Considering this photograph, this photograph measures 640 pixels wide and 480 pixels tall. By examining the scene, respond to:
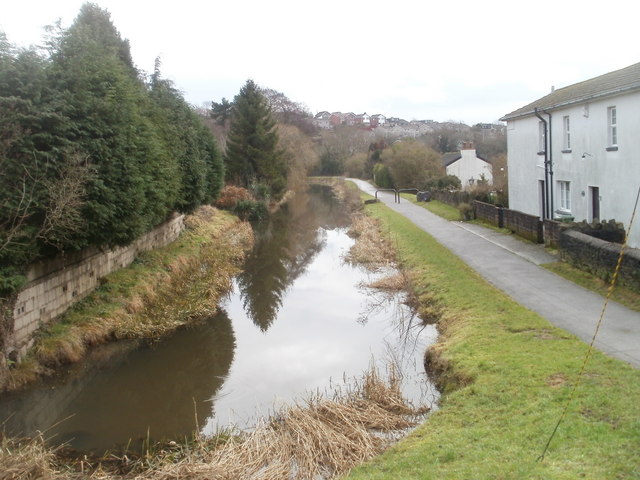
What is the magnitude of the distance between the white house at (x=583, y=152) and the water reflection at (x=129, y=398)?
1235 cm

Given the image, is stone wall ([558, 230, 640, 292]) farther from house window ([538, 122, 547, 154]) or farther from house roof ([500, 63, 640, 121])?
house window ([538, 122, 547, 154])

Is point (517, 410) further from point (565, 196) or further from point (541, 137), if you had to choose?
point (541, 137)

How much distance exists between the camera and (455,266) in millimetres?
20359

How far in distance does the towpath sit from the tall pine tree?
74.1 ft

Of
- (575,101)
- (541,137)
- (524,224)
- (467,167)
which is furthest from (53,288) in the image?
(467,167)

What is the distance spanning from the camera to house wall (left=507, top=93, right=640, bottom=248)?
17969mm

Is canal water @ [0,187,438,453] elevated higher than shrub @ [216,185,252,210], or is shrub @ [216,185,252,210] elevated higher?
shrub @ [216,185,252,210]

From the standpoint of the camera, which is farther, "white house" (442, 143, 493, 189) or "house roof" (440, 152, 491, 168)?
"house roof" (440, 152, 491, 168)

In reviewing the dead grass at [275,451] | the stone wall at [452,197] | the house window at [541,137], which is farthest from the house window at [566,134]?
the dead grass at [275,451]

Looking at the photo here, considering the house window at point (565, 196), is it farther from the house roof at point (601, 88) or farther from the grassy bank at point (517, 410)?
the grassy bank at point (517, 410)

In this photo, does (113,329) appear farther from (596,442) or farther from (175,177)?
(596,442)

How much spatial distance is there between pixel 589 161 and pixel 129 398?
16111 millimetres

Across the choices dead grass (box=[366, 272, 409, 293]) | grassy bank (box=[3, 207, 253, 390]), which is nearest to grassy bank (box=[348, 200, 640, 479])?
dead grass (box=[366, 272, 409, 293])

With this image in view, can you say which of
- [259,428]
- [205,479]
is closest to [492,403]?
[259,428]
